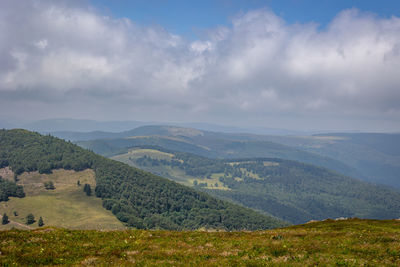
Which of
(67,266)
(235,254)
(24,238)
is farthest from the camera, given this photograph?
(24,238)

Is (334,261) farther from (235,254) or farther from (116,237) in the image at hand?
(116,237)

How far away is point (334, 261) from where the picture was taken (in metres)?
21.0

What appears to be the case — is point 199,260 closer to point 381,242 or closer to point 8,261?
point 8,261

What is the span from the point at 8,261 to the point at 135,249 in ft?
35.1

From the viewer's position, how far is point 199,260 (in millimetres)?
21906

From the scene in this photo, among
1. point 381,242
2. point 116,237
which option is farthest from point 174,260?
point 381,242

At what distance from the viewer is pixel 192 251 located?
25.2m

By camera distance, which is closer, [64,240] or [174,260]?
[174,260]

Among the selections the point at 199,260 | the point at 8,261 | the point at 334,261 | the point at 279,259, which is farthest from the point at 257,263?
the point at 8,261

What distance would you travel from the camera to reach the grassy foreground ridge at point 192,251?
69.7 ft

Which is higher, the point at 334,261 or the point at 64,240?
the point at 334,261

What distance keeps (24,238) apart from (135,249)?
512 inches

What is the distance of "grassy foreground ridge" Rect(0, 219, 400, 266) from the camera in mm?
21234

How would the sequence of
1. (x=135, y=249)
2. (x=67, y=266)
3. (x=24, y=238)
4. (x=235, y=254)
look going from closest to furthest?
(x=67, y=266), (x=235, y=254), (x=135, y=249), (x=24, y=238)
